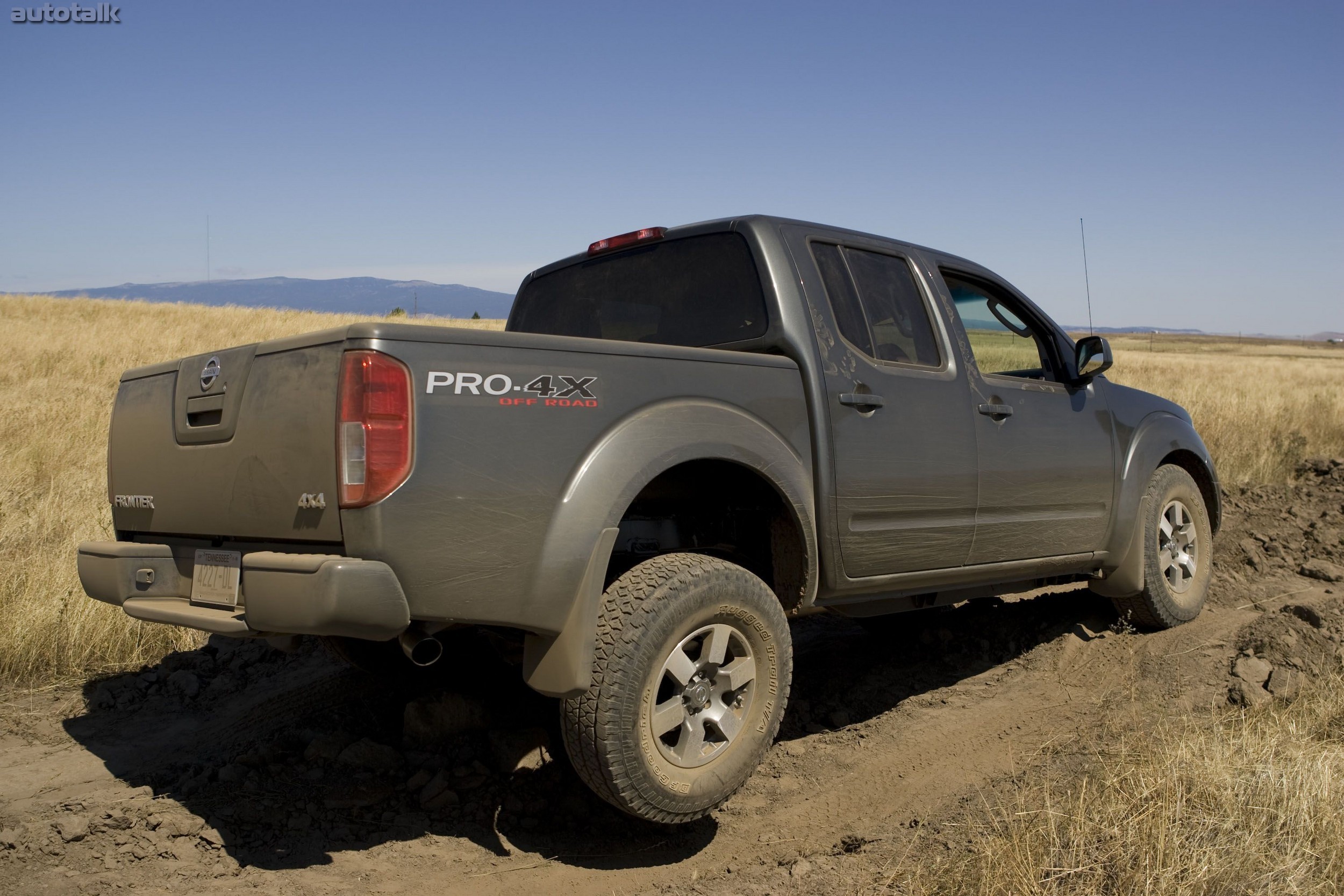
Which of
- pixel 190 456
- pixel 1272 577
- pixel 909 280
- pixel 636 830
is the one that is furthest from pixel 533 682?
pixel 1272 577

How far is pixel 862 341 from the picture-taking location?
3.98 metres

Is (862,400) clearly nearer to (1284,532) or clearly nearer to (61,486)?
(1284,532)

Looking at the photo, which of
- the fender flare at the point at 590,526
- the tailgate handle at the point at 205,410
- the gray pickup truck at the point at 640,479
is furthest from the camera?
the tailgate handle at the point at 205,410

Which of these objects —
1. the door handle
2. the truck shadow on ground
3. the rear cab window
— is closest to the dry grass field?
the truck shadow on ground

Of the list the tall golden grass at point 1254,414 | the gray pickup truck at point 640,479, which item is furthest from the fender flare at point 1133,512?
the tall golden grass at point 1254,414

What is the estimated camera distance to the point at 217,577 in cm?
304

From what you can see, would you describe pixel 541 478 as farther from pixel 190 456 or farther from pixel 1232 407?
pixel 1232 407

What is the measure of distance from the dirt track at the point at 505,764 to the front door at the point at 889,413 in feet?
→ 2.79

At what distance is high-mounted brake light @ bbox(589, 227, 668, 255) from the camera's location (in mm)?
4176

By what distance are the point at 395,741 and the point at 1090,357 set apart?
3.69 metres

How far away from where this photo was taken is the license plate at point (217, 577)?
2.97 meters

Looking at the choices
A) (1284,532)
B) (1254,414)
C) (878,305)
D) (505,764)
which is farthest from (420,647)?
(1254,414)

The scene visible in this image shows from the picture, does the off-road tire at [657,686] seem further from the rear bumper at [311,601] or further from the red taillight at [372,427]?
the red taillight at [372,427]

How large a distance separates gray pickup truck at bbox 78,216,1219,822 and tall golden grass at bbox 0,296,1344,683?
1.82 meters
